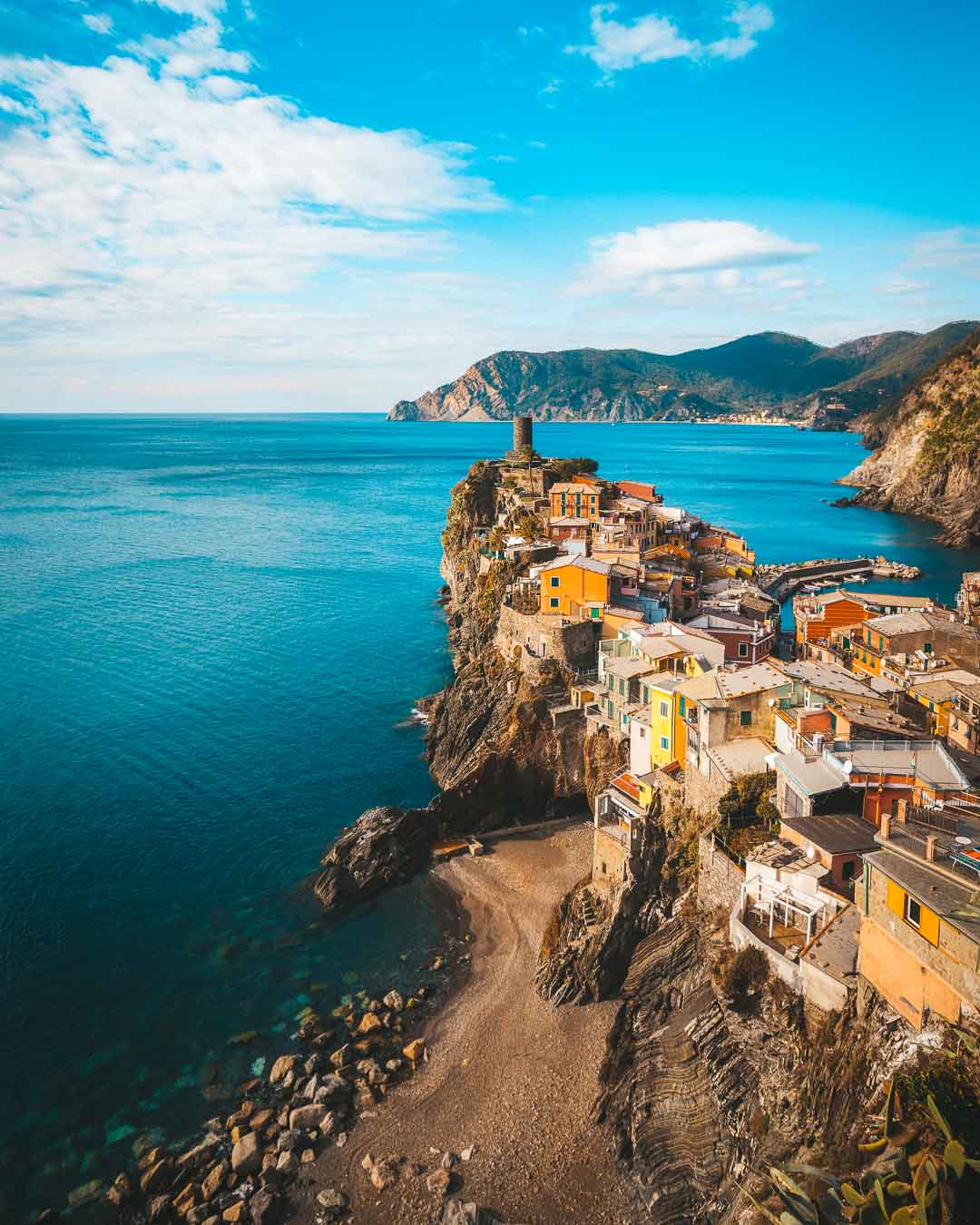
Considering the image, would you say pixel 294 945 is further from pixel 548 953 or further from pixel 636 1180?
pixel 636 1180

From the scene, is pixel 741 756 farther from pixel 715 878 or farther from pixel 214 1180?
pixel 214 1180

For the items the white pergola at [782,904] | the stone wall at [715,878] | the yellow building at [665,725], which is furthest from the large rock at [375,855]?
the white pergola at [782,904]

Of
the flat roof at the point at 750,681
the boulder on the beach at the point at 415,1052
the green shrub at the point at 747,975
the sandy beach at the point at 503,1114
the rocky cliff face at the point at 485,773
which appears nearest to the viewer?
the green shrub at the point at 747,975

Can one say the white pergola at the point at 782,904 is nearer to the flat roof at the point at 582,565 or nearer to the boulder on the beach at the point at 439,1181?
the boulder on the beach at the point at 439,1181

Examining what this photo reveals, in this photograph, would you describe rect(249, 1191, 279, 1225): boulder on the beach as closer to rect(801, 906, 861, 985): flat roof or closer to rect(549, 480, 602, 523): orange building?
rect(801, 906, 861, 985): flat roof

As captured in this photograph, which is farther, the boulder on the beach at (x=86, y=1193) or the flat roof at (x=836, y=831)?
the boulder on the beach at (x=86, y=1193)

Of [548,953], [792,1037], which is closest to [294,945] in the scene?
[548,953]

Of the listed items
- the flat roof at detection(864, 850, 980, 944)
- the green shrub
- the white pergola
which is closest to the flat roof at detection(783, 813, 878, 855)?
the white pergola

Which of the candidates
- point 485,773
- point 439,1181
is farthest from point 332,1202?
point 485,773
